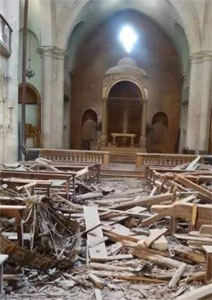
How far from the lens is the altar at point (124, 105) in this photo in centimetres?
2034

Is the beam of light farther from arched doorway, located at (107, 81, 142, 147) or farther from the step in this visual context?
the step

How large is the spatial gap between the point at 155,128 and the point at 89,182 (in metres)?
14.5

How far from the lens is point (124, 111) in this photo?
24.6m

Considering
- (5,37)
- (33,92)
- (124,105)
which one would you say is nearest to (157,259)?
(5,37)

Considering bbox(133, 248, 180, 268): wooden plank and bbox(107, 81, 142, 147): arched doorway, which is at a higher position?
bbox(107, 81, 142, 147): arched doorway

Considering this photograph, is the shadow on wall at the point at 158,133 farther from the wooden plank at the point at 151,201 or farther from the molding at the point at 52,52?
the wooden plank at the point at 151,201

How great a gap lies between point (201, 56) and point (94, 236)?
621 inches

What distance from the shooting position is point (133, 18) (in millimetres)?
24375

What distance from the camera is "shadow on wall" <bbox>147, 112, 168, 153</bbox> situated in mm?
25188

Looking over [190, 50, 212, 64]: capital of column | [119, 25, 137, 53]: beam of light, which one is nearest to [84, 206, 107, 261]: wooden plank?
[190, 50, 212, 64]: capital of column

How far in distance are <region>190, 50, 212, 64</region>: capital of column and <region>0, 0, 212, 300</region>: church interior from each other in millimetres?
56

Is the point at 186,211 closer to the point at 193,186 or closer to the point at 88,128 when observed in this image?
the point at 193,186

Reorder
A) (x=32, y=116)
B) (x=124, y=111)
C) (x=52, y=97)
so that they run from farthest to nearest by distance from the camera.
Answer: (x=124, y=111) < (x=32, y=116) < (x=52, y=97)

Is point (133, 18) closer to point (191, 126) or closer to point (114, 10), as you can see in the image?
point (114, 10)
